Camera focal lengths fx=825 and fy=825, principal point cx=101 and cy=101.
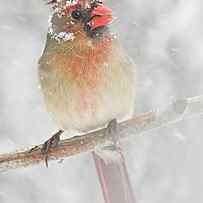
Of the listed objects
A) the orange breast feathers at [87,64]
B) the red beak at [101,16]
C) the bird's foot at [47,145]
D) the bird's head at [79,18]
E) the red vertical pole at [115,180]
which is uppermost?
the bird's head at [79,18]

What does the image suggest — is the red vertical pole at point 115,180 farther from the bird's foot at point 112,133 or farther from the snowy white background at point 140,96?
the snowy white background at point 140,96

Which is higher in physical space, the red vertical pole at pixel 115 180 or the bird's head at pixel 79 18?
the bird's head at pixel 79 18

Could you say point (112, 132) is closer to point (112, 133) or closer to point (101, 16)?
point (112, 133)

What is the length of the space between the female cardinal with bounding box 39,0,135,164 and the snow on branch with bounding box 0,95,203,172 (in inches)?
3.1

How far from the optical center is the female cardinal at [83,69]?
2.74 m

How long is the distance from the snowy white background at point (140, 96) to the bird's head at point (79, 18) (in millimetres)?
2415

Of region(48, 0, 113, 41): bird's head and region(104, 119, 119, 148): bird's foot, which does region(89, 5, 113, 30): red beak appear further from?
region(104, 119, 119, 148): bird's foot

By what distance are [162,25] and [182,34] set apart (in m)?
0.16

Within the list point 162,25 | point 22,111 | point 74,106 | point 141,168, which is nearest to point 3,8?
point 22,111

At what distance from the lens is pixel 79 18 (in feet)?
8.96

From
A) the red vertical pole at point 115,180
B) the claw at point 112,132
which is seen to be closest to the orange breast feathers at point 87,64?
the claw at point 112,132

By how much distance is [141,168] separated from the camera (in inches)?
218

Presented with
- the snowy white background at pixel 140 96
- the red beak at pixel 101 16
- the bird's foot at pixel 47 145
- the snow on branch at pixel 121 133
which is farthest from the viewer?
the snowy white background at pixel 140 96

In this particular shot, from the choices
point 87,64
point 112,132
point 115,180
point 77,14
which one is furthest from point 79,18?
point 115,180
